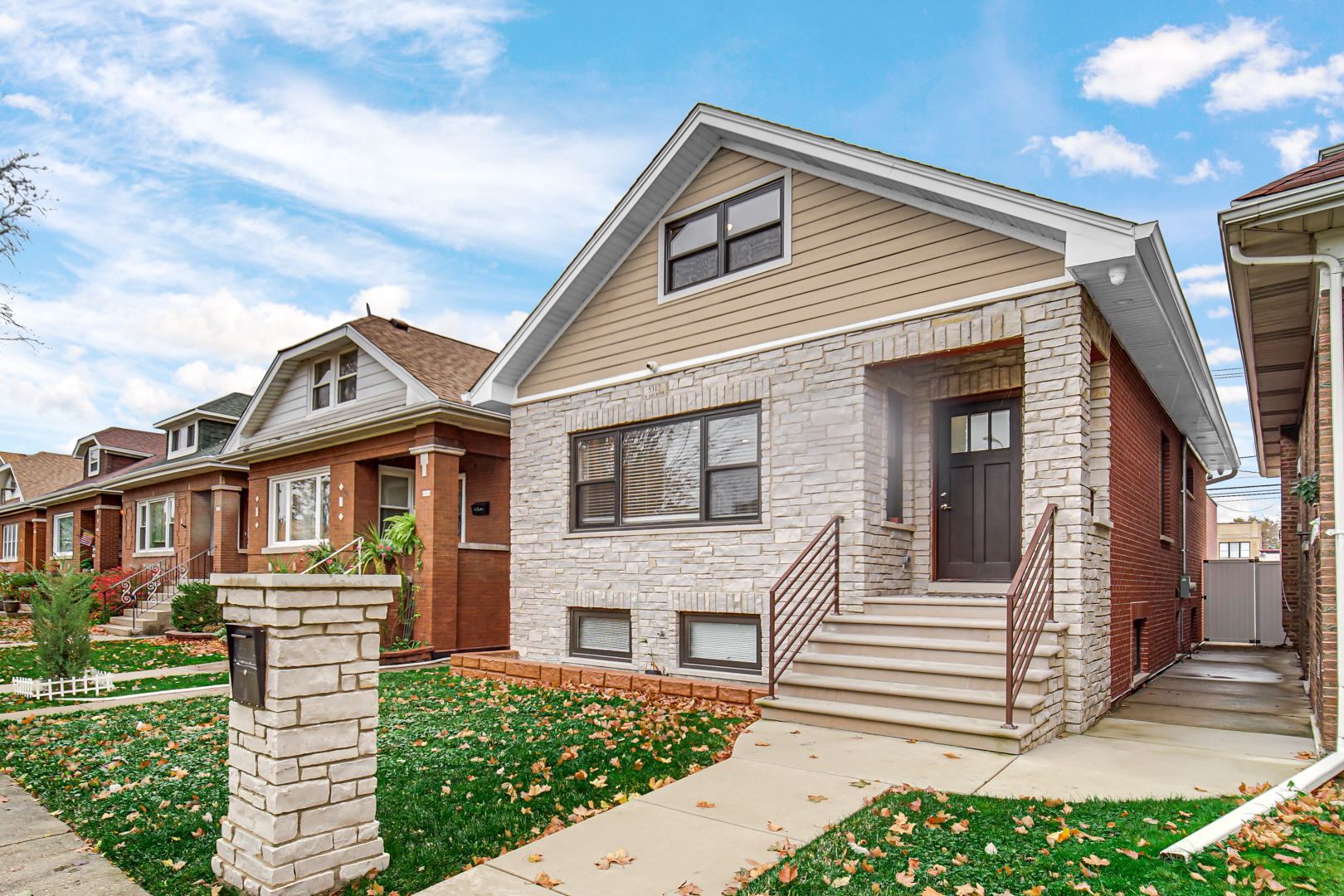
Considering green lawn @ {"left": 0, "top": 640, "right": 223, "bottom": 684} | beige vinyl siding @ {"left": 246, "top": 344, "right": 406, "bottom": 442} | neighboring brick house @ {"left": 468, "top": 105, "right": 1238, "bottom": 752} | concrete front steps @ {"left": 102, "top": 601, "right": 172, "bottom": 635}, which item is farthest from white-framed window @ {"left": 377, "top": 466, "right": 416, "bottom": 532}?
concrete front steps @ {"left": 102, "top": 601, "right": 172, "bottom": 635}

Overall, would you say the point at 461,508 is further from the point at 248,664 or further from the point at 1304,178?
the point at 1304,178

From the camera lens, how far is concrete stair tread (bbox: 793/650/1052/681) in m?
6.23

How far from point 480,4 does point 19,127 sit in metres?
7.38

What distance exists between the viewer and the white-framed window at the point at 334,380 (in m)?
15.3

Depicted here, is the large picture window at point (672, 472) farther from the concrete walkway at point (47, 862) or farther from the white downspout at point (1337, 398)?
the concrete walkway at point (47, 862)

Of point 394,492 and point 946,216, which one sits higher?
point 946,216

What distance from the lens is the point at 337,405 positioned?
15422mm

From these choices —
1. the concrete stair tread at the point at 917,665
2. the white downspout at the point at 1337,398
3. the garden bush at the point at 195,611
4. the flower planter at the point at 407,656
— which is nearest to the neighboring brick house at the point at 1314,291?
the white downspout at the point at 1337,398

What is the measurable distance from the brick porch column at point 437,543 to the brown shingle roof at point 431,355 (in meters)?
1.11

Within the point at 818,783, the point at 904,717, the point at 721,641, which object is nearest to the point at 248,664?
the point at 818,783

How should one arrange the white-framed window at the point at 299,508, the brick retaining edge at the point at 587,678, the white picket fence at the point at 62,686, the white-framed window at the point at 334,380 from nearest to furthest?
the brick retaining edge at the point at 587,678 < the white picket fence at the point at 62,686 < the white-framed window at the point at 299,508 < the white-framed window at the point at 334,380

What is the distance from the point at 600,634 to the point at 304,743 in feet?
21.9

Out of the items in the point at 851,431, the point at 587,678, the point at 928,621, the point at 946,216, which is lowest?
the point at 587,678

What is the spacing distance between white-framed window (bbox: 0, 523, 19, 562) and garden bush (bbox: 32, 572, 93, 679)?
30.5 m
